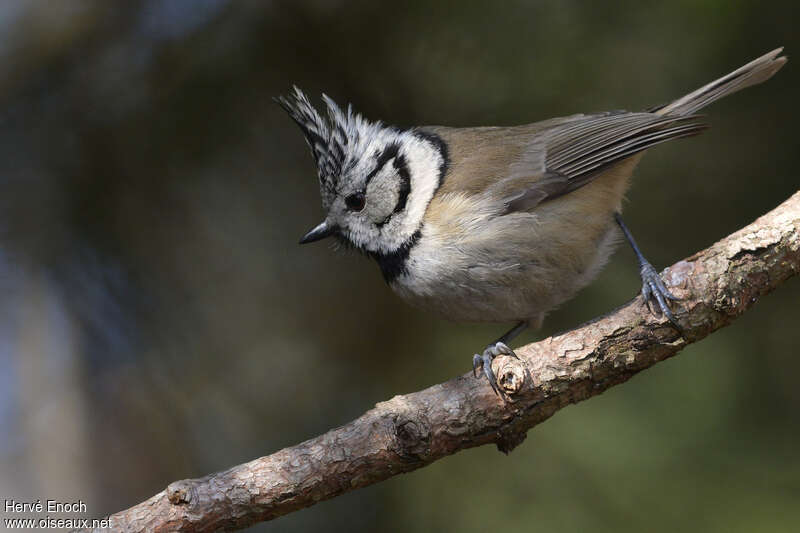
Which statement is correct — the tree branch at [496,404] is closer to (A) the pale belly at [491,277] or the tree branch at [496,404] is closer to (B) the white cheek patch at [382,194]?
(A) the pale belly at [491,277]

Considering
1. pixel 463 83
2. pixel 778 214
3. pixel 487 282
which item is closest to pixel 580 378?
pixel 487 282

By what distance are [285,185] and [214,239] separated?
53cm

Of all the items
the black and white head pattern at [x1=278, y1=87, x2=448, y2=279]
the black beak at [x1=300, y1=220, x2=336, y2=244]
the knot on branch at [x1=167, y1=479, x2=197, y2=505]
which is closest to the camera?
the knot on branch at [x1=167, y1=479, x2=197, y2=505]

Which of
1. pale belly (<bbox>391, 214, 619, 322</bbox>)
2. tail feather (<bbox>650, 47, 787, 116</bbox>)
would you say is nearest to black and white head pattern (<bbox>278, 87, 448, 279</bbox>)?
pale belly (<bbox>391, 214, 619, 322</bbox>)

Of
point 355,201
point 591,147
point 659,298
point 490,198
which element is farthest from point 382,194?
point 659,298

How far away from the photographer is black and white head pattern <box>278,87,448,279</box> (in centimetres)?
328

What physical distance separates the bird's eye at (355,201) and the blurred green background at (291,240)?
1031 millimetres

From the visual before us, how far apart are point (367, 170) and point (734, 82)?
1578 mm

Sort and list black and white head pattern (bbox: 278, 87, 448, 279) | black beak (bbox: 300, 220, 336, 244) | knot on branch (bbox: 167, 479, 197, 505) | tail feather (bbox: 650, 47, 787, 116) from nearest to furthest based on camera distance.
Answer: knot on branch (bbox: 167, 479, 197, 505), tail feather (bbox: 650, 47, 787, 116), black and white head pattern (bbox: 278, 87, 448, 279), black beak (bbox: 300, 220, 336, 244)

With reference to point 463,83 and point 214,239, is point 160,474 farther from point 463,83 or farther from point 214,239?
point 463,83

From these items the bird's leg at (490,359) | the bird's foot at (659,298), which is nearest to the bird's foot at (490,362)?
the bird's leg at (490,359)

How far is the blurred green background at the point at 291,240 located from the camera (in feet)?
11.6

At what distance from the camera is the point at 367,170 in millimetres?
3373

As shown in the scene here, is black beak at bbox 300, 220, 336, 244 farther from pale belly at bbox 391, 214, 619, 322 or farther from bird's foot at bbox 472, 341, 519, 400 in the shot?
bird's foot at bbox 472, 341, 519, 400
